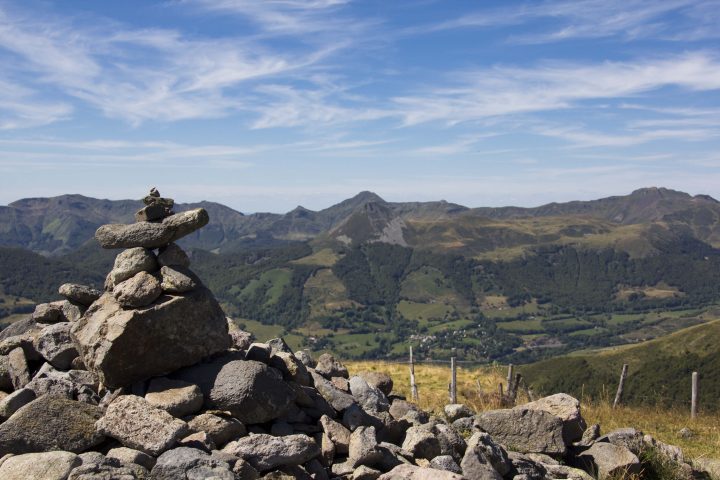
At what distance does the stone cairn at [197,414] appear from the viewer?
10.6 m

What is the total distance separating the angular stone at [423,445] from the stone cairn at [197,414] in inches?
1.0

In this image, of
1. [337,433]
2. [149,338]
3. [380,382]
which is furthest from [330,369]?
[149,338]

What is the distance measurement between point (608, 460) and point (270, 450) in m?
9.07

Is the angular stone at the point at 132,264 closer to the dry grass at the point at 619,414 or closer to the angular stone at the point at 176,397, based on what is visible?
the angular stone at the point at 176,397

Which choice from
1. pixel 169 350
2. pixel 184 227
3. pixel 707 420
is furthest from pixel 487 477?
pixel 707 420

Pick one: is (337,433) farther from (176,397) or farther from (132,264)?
(132,264)

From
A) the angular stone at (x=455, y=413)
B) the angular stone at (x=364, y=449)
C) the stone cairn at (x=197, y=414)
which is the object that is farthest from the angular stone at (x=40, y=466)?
the angular stone at (x=455, y=413)

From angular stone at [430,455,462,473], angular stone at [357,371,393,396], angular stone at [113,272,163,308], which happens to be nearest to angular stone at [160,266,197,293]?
angular stone at [113,272,163,308]

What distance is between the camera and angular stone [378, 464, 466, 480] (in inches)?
408

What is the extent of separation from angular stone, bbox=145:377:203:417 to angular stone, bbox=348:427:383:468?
348cm

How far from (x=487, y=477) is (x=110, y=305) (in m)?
9.74

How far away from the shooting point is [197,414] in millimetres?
11992

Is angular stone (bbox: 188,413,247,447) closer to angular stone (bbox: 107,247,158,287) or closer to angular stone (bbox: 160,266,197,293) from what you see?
angular stone (bbox: 160,266,197,293)

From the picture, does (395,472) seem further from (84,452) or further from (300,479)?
(84,452)
